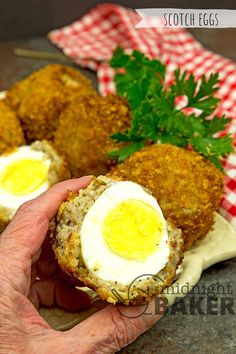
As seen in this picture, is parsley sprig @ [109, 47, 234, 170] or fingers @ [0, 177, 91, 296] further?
parsley sprig @ [109, 47, 234, 170]

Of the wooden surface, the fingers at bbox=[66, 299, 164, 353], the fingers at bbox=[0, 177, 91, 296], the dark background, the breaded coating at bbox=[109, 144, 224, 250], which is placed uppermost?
the fingers at bbox=[0, 177, 91, 296]

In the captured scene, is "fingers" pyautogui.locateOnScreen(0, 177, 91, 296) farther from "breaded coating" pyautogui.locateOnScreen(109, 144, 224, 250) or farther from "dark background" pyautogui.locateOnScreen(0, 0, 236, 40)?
"dark background" pyautogui.locateOnScreen(0, 0, 236, 40)

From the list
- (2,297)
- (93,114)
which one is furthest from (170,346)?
(93,114)

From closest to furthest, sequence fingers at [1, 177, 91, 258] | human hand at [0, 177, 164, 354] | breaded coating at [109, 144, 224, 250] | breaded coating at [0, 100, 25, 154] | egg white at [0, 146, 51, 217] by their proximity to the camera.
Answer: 1. human hand at [0, 177, 164, 354]
2. fingers at [1, 177, 91, 258]
3. breaded coating at [109, 144, 224, 250]
4. egg white at [0, 146, 51, 217]
5. breaded coating at [0, 100, 25, 154]

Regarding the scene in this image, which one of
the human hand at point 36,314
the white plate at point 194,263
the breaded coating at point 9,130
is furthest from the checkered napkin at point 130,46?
the human hand at point 36,314

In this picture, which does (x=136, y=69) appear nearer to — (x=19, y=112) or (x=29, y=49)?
(x=19, y=112)

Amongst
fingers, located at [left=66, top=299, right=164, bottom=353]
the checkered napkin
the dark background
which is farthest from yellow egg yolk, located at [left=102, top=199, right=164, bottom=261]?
the dark background
